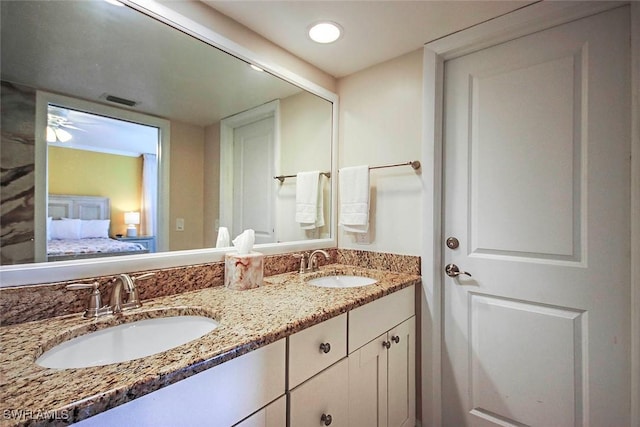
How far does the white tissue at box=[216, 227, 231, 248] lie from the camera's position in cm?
135

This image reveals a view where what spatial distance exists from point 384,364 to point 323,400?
1.34ft

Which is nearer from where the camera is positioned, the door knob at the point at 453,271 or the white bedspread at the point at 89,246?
the white bedspread at the point at 89,246

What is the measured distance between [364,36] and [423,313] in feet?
4.79

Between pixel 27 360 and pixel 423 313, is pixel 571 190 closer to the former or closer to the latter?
pixel 423 313

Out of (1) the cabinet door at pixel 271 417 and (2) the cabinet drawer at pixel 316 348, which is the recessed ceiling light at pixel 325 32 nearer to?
(2) the cabinet drawer at pixel 316 348

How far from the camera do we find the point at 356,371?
1100 millimetres

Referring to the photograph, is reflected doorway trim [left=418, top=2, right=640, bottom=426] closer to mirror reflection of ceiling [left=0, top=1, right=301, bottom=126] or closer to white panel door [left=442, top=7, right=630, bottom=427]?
white panel door [left=442, top=7, right=630, bottom=427]

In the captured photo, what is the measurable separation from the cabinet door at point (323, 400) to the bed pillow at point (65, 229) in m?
0.89

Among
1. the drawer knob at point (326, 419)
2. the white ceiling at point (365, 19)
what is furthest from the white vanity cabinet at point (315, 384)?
the white ceiling at point (365, 19)

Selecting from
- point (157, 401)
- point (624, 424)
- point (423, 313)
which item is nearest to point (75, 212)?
point (157, 401)

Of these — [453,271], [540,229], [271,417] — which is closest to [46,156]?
[271,417]

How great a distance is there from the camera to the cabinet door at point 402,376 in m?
1.30

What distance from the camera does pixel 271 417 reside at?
0.79m

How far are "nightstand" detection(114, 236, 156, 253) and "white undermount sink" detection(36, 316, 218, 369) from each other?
31 cm
